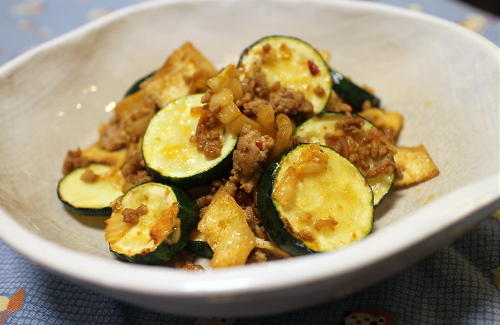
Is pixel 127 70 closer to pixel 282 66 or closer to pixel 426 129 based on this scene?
pixel 282 66

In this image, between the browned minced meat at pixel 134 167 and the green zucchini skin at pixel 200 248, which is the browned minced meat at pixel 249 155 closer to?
the green zucchini skin at pixel 200 248

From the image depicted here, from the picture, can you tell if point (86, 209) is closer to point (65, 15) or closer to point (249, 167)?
point (249, 167)

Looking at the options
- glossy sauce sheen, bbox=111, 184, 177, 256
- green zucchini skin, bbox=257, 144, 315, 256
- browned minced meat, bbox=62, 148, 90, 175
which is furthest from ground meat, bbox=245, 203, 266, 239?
browned minced meat, bbox=62, 148, 90, 175

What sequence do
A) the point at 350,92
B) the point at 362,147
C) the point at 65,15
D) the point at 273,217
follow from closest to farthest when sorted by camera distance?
the point at 273,217 → the point at 362,147 → the point at 350,92 → the point at 65,15

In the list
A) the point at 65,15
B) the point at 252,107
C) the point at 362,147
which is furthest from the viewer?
the point at 65,15

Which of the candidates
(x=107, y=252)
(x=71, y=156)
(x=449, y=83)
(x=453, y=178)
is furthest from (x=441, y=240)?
(x=71, y=156)

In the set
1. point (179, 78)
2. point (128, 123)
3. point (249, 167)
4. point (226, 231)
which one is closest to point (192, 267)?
point (226, 231)

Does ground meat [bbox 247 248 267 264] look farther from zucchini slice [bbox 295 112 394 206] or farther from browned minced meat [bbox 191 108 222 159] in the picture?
zucchini slice [bbox 295 112 394 206]
